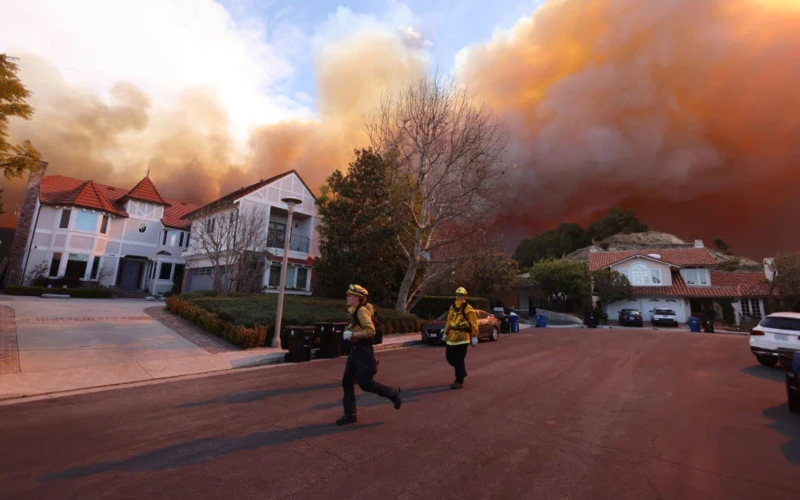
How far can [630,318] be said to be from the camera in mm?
32156

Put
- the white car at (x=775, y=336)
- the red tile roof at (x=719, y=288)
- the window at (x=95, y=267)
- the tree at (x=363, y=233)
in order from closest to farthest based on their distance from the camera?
the white car at (x=775, y=336) < the tree at (x=363, y=233) < the window at (x=95, y=267) < the red tile roof at (x=719, y=288)

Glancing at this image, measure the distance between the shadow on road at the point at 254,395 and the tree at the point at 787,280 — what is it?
39668 mm

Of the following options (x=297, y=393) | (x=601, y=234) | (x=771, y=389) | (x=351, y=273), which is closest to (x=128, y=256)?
(x=351, y=273)

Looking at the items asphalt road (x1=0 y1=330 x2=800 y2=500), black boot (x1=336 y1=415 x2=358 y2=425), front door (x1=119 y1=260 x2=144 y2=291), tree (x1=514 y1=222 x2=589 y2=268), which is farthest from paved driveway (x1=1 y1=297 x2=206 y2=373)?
tree (x1=514 y1=222 x2=589 y2=268)

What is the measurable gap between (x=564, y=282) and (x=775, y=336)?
2684 cm

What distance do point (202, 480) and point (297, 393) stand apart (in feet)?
11.0

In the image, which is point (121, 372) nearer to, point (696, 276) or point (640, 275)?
point (640, 275)

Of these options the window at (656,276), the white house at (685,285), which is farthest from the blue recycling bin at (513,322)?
the window at (656,276)

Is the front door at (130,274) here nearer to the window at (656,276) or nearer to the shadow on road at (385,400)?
the shadow on road at (385,400)

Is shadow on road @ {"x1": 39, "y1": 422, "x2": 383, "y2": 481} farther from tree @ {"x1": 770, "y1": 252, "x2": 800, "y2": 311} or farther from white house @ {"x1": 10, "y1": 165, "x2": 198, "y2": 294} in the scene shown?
tree @ {"x1": 770, "y1": 252, "x2": 800, "y2": 311}

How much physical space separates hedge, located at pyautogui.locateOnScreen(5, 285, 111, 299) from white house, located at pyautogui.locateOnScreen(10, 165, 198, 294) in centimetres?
242

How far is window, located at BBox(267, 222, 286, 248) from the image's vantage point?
2737 centimetres

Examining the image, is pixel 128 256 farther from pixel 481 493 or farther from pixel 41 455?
pixel 481 493

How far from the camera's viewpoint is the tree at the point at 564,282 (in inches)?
1409
